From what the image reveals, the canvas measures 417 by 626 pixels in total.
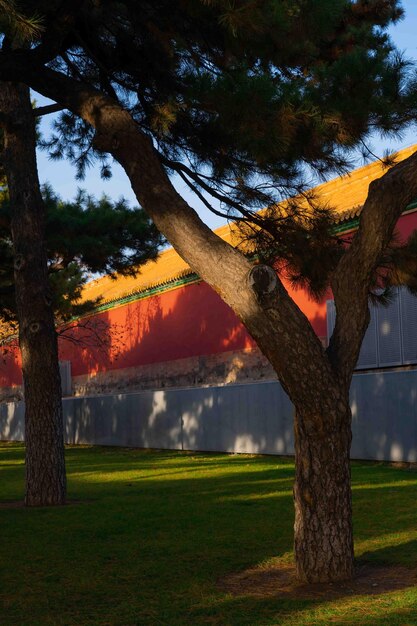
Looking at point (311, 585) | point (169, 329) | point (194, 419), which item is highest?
point (169, 329)

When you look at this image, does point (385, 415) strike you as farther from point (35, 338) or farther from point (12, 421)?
point (12, 421)

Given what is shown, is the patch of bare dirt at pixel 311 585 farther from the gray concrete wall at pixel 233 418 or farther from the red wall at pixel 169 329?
the red wall at pixel 169 329

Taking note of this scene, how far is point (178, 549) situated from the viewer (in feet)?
21.8

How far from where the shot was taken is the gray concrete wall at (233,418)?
13.0m

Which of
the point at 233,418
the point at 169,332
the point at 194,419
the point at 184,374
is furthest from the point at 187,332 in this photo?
the point at 233,418

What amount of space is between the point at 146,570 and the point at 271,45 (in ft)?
12.5

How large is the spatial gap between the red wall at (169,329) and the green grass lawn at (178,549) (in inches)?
236

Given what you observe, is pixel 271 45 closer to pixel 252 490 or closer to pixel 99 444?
pixel 252 490

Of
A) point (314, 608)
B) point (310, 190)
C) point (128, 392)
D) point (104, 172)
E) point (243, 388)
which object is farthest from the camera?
point (128, 392)

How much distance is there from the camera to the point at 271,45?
19.9ft

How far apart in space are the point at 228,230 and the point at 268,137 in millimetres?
15011

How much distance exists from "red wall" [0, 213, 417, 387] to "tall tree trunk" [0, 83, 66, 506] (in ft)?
22.4

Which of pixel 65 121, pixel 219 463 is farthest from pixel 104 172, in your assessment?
pixel 219 463

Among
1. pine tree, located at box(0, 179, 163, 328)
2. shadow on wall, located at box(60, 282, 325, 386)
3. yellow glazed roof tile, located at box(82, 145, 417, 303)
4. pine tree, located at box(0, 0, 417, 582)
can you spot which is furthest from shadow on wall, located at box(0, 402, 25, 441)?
pine tree, located at box(0, 0, 417, 582)
